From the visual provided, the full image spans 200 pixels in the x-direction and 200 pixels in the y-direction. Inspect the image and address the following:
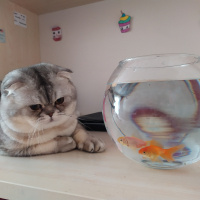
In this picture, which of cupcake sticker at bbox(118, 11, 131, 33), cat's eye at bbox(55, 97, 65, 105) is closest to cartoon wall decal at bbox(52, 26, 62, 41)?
cupcake sticker at bbox(118, 11, 131, 33)

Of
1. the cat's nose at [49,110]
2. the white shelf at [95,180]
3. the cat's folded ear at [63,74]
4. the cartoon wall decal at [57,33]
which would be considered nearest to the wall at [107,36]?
the cartoon wall decal at [57,33]

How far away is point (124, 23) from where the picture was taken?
127 centimetres

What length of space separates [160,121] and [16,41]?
45.8 inches

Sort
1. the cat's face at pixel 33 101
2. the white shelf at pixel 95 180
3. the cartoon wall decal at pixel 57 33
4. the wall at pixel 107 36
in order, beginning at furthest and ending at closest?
the cartoon wall decal at pixel 57 33
the wall at pixel 107 36
the cat's face at pixel 33 101
the white shelf at pixel 95 180

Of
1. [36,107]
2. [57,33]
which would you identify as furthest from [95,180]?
[57,33]

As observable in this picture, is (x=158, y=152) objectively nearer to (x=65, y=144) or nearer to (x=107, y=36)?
(x=65, y=144)

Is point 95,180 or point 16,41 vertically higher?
point 16,41

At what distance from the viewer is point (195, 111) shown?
1.54 feet

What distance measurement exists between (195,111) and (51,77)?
0.53 m

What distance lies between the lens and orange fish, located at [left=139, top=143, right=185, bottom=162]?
0.49 metres

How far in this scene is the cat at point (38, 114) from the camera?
719mm

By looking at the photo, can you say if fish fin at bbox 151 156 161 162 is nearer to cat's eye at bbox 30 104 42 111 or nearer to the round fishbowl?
the round fishbowl

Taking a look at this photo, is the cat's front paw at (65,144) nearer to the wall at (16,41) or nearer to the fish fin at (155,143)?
the fish fin at (155,143)

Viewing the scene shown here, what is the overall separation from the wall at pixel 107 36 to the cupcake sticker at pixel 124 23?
0.03 m
